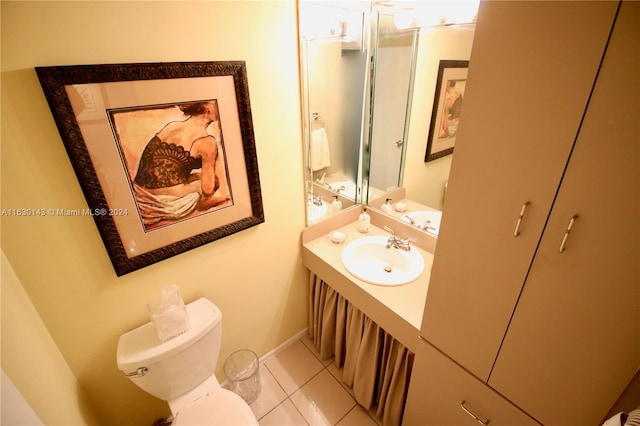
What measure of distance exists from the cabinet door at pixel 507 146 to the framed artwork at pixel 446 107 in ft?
2.23

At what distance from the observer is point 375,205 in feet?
6.51

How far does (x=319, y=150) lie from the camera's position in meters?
1.78

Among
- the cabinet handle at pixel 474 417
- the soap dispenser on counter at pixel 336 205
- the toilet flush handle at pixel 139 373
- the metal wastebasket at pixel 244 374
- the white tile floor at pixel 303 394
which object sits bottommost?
the white tile floor at pixel 303 394

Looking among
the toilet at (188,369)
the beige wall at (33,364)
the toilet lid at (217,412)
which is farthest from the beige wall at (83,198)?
the toilet lid at (217,412)

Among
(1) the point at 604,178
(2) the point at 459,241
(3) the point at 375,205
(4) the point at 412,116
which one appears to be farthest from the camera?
(3) the point at 375,205

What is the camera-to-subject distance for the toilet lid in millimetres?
1188

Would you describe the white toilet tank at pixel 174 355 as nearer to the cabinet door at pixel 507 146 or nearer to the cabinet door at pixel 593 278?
the cabinet door at pixel 507 146

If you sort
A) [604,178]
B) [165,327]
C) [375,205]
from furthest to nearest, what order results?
[375,205] → [165,327] → [604,178]

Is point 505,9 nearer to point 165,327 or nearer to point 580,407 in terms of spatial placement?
point 580,407

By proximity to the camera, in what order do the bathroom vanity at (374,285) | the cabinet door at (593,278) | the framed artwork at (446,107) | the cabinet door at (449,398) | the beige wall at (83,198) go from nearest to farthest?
the cabinet door at (593,278)
the beige wall at (83,198)
the cabinet door at (449,398)
the bathroom vanity at (374,285)
the framed artwork at (446,107)

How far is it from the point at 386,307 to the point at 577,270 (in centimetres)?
74

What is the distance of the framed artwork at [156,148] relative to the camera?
0.90 m

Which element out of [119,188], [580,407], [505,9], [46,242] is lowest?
[580,407]

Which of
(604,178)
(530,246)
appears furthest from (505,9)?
(530,246)
